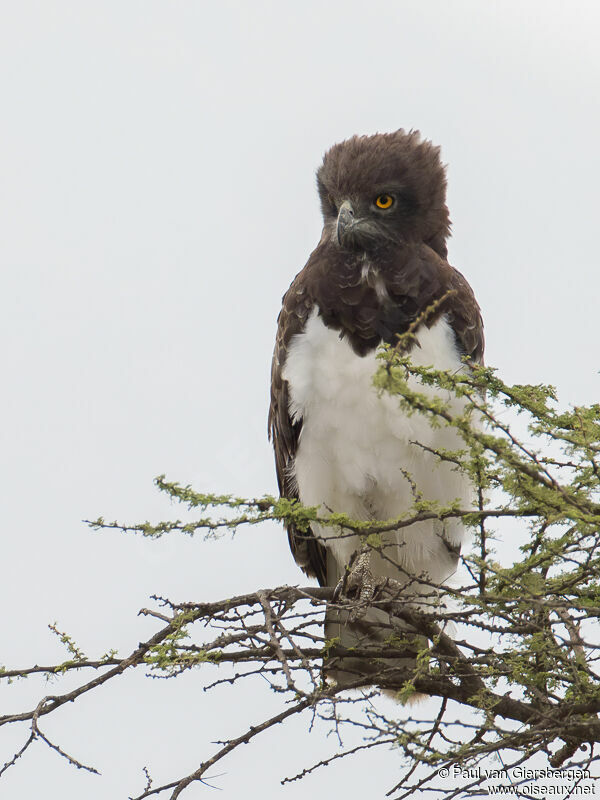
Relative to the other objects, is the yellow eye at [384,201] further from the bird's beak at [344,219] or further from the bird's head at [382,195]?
the bird's beak at [344,219]

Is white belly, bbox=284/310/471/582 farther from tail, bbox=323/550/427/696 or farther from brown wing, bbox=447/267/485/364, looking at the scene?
tail, bbox=323/550/427/696

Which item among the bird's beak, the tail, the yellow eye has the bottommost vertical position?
the tail

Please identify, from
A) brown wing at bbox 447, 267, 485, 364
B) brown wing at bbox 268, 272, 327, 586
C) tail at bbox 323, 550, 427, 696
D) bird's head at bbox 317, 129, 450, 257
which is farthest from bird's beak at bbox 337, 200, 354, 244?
tail at bbox 323, 550, 427, 696

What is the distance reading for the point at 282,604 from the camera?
15.6 ft

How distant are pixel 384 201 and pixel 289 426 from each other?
1399 mm

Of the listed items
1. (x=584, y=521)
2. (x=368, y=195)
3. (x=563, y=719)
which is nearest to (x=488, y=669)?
(x=563, y=719)

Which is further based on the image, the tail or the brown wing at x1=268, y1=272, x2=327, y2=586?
the brown wing at x1=268, y1=272, x2=327, y2=586

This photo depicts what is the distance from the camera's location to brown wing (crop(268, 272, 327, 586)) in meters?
6.21

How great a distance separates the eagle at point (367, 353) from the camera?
597 cm

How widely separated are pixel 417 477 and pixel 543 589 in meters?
2.17

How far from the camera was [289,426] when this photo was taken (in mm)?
6387

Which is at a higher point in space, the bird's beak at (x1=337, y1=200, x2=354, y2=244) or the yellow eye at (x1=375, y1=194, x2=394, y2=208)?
the yellow eye at (x1=375, y1=194, x2=394, y2=208)

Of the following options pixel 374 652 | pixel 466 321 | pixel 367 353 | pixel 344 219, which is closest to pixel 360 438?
pixel 367 353

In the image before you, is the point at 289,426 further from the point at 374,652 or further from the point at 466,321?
the point at 374,652
